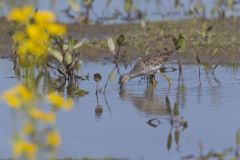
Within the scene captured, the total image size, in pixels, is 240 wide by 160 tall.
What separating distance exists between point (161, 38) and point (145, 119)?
5.80 m

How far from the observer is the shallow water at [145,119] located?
762 centimetres

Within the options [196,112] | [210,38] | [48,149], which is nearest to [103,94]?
[196,112]

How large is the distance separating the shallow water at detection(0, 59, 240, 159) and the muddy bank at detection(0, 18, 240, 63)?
140 cm

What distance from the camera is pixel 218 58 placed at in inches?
519

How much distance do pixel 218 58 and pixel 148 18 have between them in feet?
12.9

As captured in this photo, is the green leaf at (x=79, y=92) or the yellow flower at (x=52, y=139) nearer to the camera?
the yellow flower at (x=52, y=139)

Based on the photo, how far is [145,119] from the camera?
895 centimetres

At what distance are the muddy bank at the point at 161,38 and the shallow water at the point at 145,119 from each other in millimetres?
1404

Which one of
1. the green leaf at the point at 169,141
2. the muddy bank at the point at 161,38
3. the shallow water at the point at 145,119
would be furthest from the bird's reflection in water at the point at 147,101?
the muddy bank at the point at 161,38

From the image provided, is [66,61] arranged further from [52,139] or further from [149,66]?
[52,139]

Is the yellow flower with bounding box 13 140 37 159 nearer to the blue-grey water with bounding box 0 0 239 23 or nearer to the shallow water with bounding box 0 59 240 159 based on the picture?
the shallow water with bounding box 0 59 240 159

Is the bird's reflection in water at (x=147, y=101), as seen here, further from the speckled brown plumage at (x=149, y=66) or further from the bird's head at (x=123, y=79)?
the speckled brown plumage at (x=149, y=66)

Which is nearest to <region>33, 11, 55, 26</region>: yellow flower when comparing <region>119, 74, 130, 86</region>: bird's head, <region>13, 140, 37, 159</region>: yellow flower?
<region>13, 140, 37, 159</region>: yellow flower

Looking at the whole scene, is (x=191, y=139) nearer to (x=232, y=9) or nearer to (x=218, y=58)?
(x=218, y=58)
